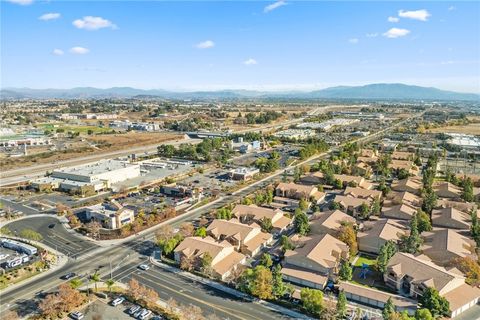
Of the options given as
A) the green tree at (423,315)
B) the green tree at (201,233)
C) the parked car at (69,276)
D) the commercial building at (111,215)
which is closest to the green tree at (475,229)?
the green tree at (423,315)

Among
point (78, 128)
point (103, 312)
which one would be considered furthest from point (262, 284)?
point (78, 128)

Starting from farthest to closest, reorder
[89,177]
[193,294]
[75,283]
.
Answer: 1. [89,177]
2. [193,294]
3. [75,283]

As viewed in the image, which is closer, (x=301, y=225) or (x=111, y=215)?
(x=301, y=225)

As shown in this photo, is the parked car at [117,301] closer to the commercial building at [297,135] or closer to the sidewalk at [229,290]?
the sidewalk at [229,290]

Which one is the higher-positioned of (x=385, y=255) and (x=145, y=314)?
(x=385, y=255)

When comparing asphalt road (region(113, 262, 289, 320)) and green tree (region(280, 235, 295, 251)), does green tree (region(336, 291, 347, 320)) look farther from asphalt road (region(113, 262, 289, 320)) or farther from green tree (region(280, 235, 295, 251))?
green tree (region(280, 235, 295, 251))

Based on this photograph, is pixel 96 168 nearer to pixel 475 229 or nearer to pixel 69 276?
pixel 69 276

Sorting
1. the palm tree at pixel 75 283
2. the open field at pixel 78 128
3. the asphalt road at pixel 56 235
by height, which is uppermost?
the open field at pixel 78 128

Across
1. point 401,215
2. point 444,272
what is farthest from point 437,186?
point 444,272
